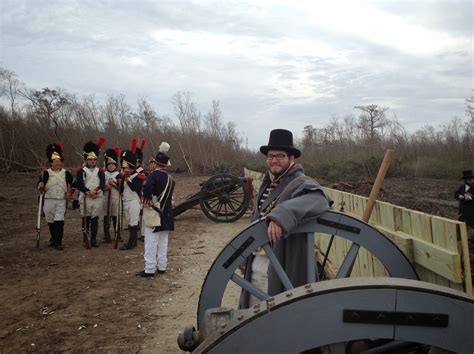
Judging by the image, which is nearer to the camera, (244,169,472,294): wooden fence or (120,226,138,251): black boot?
(244,169,472,294): wooden fence

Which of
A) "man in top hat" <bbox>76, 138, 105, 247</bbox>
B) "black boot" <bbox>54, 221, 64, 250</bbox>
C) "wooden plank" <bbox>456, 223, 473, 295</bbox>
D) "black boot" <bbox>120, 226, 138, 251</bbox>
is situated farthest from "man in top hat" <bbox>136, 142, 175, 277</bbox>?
"wooden plank" <bbox>456, 223, 473, 295</bbox>

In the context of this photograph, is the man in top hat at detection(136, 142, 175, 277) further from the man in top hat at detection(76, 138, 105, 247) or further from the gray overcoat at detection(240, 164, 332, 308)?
the gray overcoat at detection(240, 164, 332, 308)

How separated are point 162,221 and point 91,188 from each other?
245cm

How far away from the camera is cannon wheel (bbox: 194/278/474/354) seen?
1252mm

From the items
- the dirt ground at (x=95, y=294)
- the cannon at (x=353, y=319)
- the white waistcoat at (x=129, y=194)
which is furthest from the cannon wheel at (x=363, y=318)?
the white waistcoat at (x=129, y=194)

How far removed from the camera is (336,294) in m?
1.28

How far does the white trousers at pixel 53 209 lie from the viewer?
A: 7203 mm

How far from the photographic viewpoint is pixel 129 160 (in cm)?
744

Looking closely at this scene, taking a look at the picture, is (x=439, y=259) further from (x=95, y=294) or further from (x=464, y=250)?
(x=95, y=294)

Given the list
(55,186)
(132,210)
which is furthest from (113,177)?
(55,186)

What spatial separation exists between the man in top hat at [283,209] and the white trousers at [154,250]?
340 centimetres

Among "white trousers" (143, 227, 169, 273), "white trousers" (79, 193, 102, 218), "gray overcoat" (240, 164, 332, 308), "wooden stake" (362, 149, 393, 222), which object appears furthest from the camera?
"white trousers" (79, 193, 102, 218)

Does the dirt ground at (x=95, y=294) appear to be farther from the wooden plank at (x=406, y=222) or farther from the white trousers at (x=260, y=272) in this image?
the wooden plank at (x=406, y=222)

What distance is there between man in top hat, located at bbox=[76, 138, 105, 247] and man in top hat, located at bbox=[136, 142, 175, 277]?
2103mm
